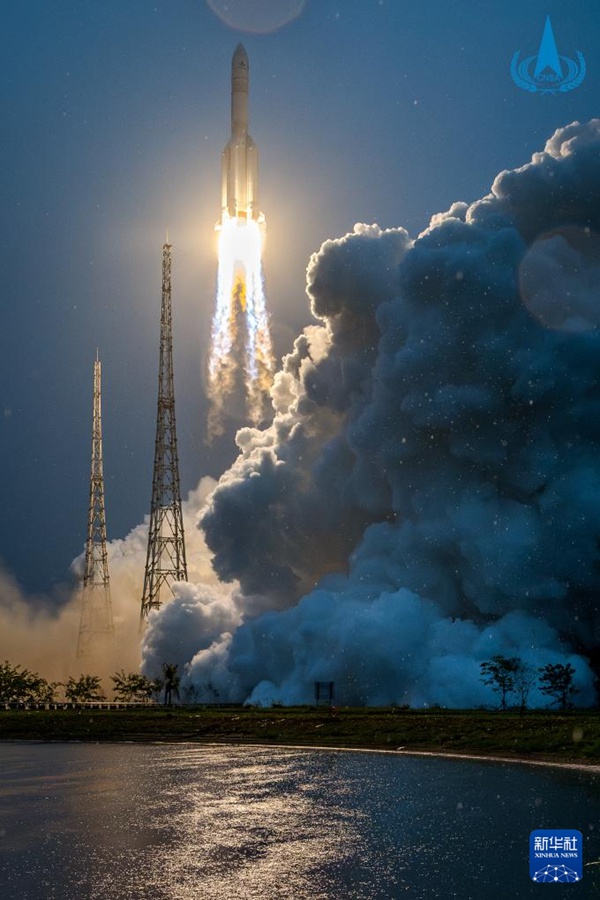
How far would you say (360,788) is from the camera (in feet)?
136

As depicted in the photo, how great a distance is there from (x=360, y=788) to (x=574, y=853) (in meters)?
18.1

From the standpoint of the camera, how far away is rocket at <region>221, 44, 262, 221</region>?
11338cm

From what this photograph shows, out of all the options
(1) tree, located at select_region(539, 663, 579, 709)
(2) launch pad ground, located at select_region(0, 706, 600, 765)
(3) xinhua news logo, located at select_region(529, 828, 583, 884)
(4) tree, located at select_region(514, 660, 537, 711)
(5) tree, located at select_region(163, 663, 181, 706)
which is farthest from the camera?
(5) tree, located at select_region(163, 663, 181, 706)

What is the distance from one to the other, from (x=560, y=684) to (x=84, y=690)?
65.2 m

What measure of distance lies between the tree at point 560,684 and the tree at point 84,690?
204 ft

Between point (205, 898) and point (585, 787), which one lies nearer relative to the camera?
point (205, 898)

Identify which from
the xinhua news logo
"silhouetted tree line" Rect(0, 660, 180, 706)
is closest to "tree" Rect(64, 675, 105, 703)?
"silhouetted tree line" Rect(0, 660, 180, 706)

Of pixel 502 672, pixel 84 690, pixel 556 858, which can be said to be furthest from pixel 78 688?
pixel 556 858

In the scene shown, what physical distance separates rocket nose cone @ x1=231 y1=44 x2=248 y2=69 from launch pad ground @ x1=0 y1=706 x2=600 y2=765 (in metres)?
68.3

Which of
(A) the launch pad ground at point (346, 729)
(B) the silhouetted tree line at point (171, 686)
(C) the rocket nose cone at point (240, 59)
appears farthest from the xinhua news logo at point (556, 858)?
(C) the rocket nose cone at point (240, 59)

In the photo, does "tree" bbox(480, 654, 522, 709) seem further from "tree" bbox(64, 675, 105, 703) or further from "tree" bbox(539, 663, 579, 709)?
"tree" bbox(64, 675, 105, 703)

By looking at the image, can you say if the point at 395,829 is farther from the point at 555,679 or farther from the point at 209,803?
the point at 555,679

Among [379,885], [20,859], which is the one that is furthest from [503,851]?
[20,859]

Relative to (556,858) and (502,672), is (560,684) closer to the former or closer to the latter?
(502,672)
